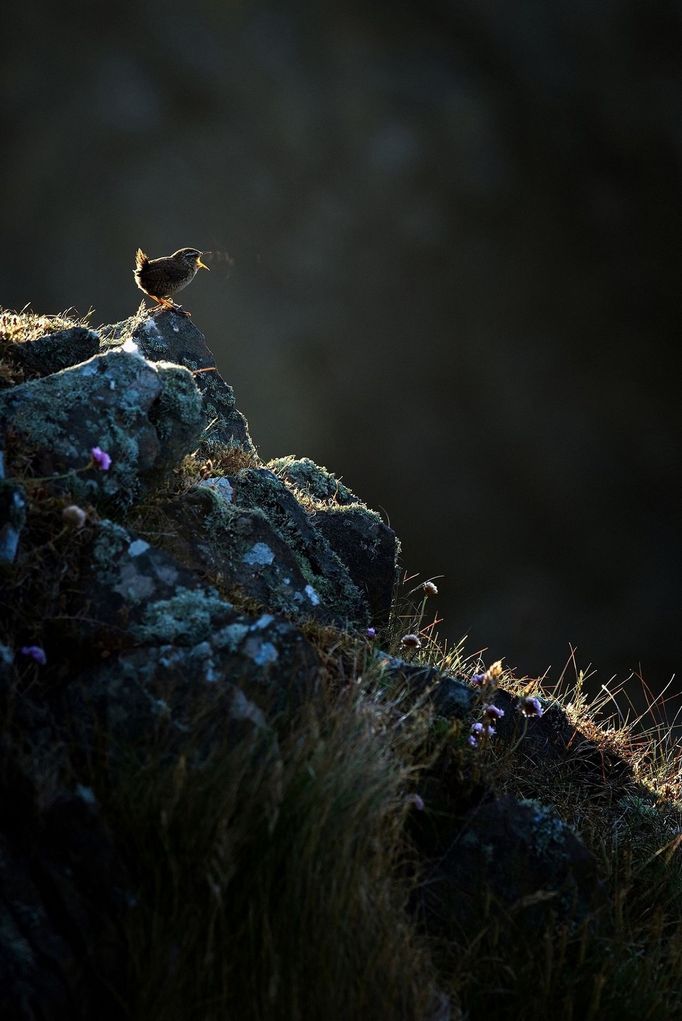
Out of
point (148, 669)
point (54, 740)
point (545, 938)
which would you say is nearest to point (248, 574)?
point (148, 669)

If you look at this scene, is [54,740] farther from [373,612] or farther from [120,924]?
[373,612]

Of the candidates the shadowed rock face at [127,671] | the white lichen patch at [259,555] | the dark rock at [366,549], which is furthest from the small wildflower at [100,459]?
the dark rock at [366,549]

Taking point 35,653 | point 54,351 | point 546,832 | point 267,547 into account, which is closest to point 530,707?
point 546,832

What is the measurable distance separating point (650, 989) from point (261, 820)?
1.97 meters

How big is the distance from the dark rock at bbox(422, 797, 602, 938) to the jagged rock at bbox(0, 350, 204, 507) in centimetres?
231

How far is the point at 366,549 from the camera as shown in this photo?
6.91 metres

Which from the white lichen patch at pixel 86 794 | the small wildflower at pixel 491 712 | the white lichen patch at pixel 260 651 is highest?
the white lichen patch at pixel 260 651

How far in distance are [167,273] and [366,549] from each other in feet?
9.65

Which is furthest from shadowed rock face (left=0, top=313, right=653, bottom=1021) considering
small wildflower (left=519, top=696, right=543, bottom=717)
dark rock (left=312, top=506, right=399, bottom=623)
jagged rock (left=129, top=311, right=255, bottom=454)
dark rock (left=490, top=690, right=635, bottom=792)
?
jagged rock (left=129, top=311, right=255, bottom=454)

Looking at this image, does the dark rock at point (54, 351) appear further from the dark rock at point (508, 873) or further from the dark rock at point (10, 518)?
the dark rock at point (508, 873)

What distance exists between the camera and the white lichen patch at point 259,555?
5422 millimetres

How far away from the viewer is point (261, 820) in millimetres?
3105

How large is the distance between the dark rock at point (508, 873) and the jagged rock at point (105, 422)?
2.31 metres

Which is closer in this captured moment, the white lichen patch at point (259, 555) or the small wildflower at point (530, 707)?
the white lichen patch at point (259, 555)
